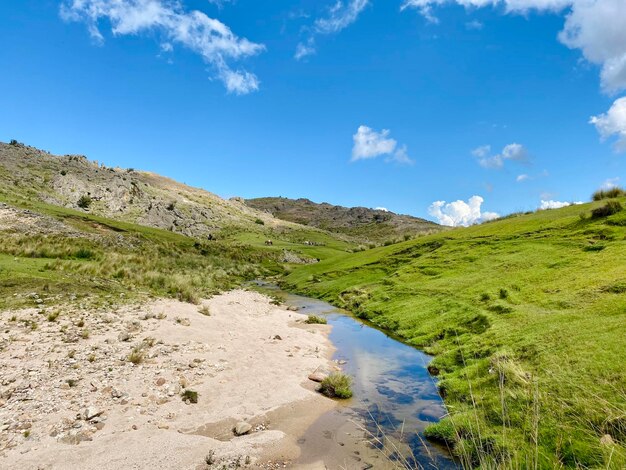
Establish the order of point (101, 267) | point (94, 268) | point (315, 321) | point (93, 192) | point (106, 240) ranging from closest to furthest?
point (315, 321) → point (94, 268) → point (101, 267) → point (106, 240) → point (93, 192)

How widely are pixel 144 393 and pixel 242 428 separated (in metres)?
3.77

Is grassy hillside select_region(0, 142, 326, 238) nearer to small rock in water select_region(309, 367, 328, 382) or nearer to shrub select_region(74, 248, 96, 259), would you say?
shrub select_region(74, 248, 96, 259)

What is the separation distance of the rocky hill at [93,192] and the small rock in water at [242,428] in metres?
80.3

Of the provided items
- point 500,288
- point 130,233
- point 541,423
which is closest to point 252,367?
point 541,423

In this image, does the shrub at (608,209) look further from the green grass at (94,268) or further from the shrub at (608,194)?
the green grass at (94,268)

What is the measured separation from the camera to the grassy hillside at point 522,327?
777 cm

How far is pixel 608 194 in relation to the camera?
1314 inches

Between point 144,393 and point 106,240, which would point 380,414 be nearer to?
point 144,393

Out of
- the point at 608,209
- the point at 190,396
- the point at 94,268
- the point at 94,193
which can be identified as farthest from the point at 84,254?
the point at 94,193

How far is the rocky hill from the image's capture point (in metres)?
86.3

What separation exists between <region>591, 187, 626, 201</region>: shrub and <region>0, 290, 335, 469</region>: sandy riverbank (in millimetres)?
30287

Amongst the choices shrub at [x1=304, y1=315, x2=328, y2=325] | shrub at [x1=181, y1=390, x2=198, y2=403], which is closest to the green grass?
shrub at [x1=304, y1=315, x2=328, y2=325]

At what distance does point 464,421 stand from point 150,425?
8947 mm

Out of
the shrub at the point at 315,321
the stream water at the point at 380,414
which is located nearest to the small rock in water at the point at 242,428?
the stream water at the point at 380,414
